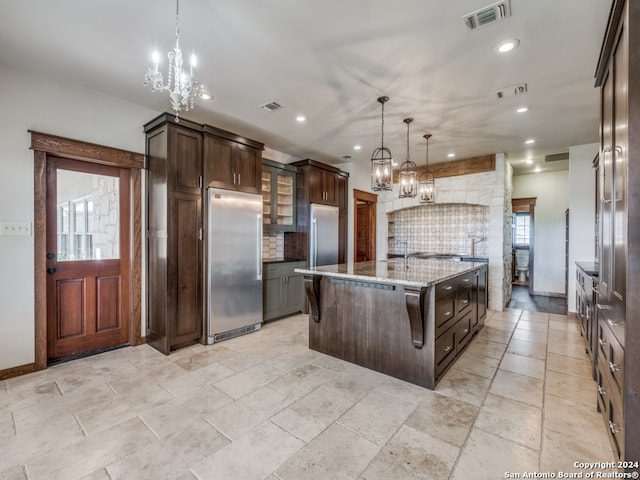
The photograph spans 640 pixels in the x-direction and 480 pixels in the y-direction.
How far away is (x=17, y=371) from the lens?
276 cm

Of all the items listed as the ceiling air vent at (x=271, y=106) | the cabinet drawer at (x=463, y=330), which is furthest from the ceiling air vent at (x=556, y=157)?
the ceiling air vent at (x=271, y=106)

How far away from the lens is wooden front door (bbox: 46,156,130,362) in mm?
3066

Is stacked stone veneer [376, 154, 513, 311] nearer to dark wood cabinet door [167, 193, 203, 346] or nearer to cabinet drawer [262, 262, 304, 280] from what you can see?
cabinet drawer [262, 262, 304, 280]

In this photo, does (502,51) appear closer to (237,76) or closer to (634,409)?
(237,76)

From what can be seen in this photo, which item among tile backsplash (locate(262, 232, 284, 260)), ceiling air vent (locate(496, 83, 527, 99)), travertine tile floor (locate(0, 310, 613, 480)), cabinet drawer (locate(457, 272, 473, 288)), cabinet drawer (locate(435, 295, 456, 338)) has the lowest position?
travertine tile floor (locate(0, 310, 613, 480))

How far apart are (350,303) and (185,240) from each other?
2029mm

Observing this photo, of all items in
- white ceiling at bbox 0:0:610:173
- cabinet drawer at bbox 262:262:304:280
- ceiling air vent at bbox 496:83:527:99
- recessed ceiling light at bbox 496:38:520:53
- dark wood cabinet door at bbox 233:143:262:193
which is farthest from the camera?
cabinet drawer at bbox 262:262:304:280

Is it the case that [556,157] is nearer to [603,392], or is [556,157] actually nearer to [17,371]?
[603,392]

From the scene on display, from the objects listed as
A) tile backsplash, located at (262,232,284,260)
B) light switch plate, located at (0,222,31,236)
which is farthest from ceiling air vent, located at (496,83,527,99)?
light switch plate, located at (0,222,31,236)

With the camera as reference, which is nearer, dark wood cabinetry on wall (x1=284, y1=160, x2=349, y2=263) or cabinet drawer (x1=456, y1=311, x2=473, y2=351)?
cabinet drawer (x1=456, y1=311, x2=473, y2=351)

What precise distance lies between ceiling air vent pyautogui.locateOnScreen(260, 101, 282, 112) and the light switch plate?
102 inches

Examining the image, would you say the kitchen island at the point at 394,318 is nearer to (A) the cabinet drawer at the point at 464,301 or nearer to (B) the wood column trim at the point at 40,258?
(A) the cabinet drawer at the point at 464,301

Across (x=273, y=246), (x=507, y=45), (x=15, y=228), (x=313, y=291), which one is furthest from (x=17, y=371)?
(x=507, y=45)

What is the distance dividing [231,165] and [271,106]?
91 cm
